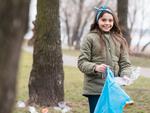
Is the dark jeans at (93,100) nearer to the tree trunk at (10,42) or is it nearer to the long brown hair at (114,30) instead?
the long brown hair at (114,30)

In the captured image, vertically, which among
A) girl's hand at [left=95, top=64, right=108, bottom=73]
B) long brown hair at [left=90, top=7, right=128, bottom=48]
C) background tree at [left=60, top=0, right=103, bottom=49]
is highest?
long brown hair at [left=90, top=7, right=128, bottom=48]

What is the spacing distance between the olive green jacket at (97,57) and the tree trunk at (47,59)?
2623 mm

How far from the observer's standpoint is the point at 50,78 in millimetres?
7559

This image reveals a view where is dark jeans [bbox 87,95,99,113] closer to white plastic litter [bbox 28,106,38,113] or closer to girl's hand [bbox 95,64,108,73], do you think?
girl's hand [bbox 95,64,108,73]

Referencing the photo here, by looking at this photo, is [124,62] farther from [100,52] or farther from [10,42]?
[10,42]

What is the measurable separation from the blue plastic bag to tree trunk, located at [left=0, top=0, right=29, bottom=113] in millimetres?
2515

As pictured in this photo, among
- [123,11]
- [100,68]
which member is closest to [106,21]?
[100,68]

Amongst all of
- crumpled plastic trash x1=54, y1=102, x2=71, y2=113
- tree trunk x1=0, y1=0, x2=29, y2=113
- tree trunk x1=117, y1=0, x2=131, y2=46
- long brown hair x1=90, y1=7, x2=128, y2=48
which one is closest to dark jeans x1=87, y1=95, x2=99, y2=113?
long brown hair x1=90, y1=7, x2=128, y2=48

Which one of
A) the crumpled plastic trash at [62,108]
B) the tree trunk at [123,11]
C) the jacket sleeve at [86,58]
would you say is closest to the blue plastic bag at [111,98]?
the jacket sleeve at [86,58]

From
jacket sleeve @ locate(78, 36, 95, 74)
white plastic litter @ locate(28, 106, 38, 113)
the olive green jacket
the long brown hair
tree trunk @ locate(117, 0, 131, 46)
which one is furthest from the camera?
tree trunk @ locate(117, 0, 131, 46)

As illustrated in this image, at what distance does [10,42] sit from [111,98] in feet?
8.66

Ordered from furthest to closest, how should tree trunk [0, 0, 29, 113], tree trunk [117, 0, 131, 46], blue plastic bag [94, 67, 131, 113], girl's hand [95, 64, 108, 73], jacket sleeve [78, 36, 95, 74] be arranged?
tree trunk [117, 0, 131, 46] → jacket sleeve [78, 36, 95, 74] → girl's hand [95, 64, 108, 73] → blue plastic bag [94, 67, 131, 113] → tree trunk [0, 0, 29, 113]

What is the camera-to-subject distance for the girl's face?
4.84 meters

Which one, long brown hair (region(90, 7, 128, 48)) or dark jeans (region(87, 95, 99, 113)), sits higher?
long brown hair (region(90, 7, 128, 48))
